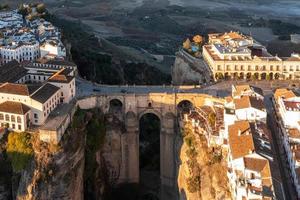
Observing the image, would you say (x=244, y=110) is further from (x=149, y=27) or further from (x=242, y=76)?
(x=149, y=27)

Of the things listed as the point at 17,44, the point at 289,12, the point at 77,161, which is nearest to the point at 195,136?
the point at 77,161

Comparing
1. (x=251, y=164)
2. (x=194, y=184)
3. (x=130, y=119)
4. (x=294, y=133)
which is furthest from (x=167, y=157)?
(x=251, y=164)

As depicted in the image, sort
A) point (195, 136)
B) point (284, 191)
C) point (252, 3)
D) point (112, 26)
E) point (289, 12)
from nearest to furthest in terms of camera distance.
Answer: point (284, 191), point (195, 136), point (112, 26), point (289, 12), point (252, 3)

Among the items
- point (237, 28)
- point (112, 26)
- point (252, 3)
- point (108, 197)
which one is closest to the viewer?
point (108, 197)

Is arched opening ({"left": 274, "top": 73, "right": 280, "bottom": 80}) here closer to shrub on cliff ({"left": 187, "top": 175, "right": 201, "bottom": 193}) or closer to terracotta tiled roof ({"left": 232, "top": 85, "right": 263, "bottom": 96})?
terracotta tiled roof ({"left": 232, "top": 85, "right": 263, "bottom": 96})

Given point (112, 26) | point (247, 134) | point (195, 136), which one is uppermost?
point (247, 134)

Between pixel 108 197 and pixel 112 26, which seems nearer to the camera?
pixel 108 197

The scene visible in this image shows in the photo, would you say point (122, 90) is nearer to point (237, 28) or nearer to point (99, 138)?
point (99, 138)
